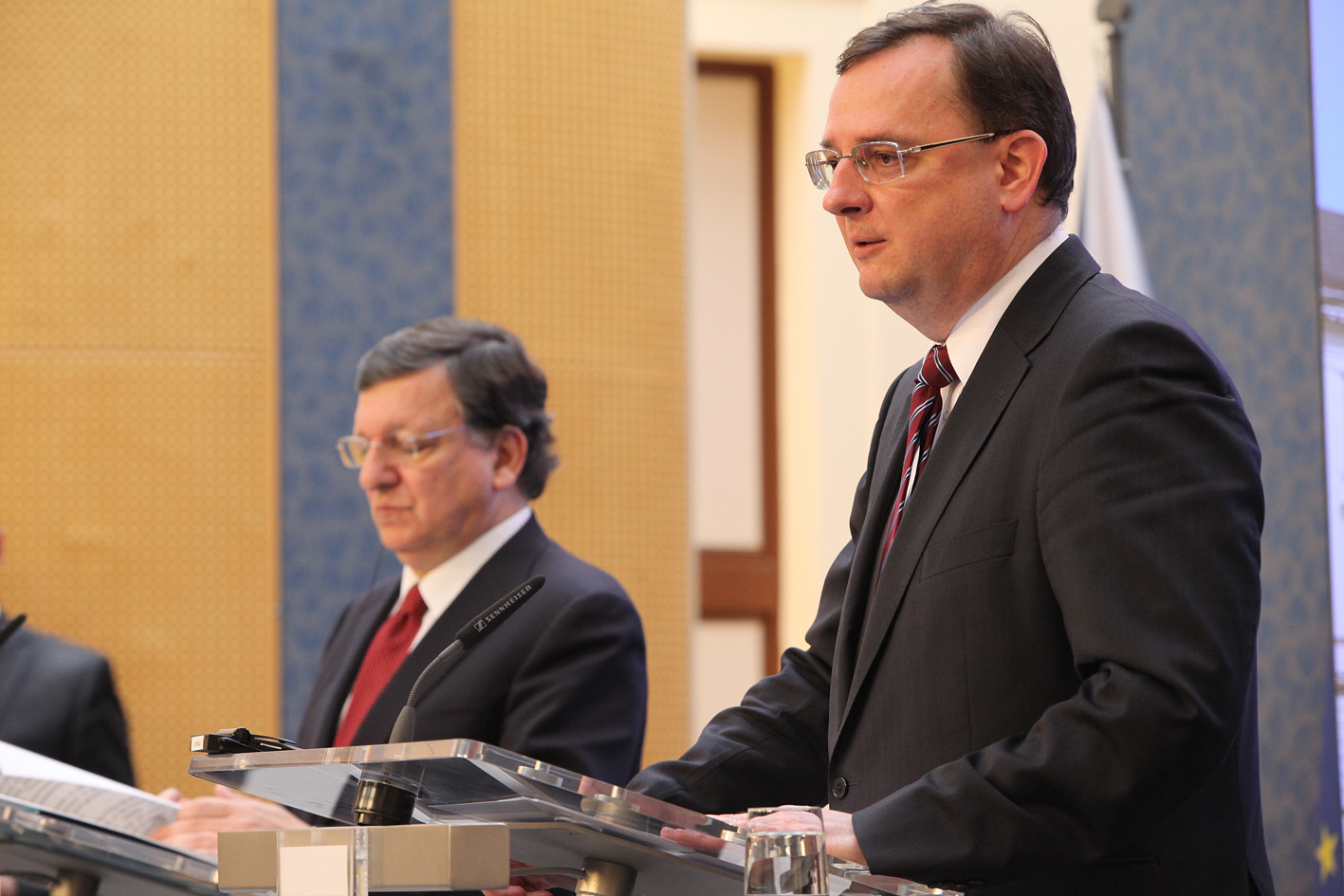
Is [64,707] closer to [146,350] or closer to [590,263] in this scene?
[146,350]

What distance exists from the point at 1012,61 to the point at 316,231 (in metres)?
3.24

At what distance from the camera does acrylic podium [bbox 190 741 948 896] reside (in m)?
1.23

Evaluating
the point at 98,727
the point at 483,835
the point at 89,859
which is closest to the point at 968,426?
the point at 483,835

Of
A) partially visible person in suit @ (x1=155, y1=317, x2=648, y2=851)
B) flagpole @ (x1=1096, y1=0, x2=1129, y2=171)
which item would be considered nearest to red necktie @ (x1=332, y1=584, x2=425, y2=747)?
partially visible person in suit @ (x1=155, y1=317, x2=648, y2=851)

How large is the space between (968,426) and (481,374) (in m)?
1.46

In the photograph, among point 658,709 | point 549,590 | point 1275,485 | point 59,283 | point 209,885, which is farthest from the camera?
point 658,709

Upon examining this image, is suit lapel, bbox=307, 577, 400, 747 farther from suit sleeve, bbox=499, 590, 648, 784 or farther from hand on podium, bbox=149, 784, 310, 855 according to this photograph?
suit sleeve, bbox=499, 590, 648, 784

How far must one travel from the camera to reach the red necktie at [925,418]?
1.74m

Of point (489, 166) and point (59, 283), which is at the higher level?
point (489, 166)

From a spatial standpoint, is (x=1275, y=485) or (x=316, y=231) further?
(x=316, y=231)

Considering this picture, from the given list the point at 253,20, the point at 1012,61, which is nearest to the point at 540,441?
the point at 1012,61

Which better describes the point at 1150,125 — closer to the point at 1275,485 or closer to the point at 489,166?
the point at 1275,485

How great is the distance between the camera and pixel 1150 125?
3.88 metres

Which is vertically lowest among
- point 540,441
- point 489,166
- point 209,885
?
point 209,885
